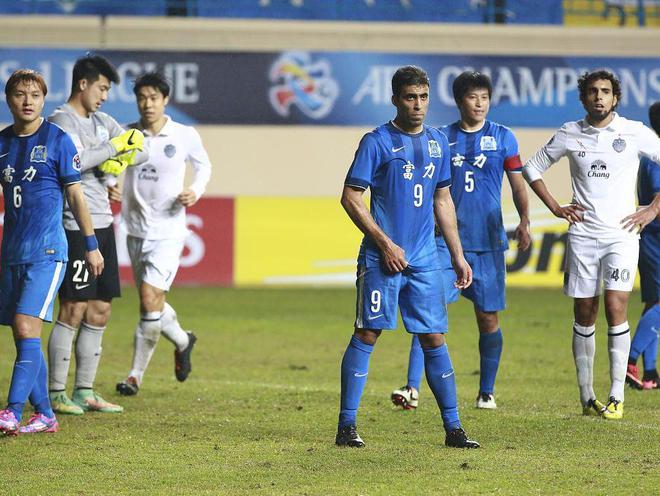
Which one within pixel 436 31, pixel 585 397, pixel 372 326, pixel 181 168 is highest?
pixel 436 31

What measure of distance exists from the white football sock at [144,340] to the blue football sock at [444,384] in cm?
307

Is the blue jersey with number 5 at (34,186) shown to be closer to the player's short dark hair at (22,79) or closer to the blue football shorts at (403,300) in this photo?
the player's short dark hair at (22,79)

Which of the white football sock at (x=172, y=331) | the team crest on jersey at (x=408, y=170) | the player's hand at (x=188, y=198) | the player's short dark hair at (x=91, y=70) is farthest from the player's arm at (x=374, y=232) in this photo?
the white football sock at (x=172, y=331)

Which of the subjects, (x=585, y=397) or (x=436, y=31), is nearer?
(x=585, y=397)

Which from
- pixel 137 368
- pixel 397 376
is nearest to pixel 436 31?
pixel 397 376

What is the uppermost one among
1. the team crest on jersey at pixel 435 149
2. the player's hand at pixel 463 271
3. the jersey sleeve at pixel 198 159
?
the team crest on jersey at pixel 435 149

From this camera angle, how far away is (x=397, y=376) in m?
10.5

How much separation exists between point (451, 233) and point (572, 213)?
1.39 m

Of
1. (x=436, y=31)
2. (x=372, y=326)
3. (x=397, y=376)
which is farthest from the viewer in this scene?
(x=436, y=31)

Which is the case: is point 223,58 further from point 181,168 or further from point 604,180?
point 604,180

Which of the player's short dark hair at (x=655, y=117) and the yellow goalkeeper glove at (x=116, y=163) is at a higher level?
the player's short dark hair at (x=655, y=117)

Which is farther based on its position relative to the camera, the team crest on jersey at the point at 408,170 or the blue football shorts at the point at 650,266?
the blue football shorts at the point at 650,266

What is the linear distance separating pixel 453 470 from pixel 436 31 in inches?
614

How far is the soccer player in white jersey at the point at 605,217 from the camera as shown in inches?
313
